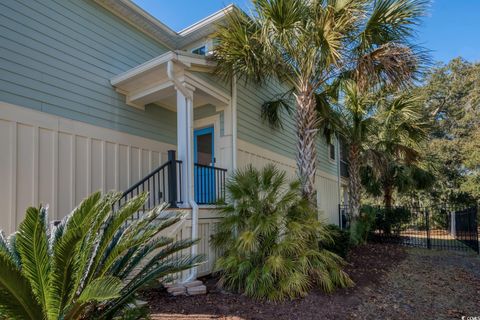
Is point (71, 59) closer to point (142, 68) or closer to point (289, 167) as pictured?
point (142, 68)

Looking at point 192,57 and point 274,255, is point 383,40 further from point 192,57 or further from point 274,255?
point 274,255

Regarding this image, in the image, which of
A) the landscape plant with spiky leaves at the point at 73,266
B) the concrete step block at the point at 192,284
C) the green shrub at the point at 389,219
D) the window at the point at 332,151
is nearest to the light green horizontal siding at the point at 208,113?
the concrete step block at the point at 192,284

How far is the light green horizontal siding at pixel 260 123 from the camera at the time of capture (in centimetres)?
820

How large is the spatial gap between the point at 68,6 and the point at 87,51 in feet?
2.84

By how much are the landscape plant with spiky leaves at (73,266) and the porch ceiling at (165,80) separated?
11.0ft

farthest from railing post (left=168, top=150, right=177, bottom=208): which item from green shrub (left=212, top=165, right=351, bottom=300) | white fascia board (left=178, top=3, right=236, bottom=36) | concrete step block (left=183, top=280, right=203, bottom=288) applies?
white fascia board (left=178, top=3, right=236, bottom=36)

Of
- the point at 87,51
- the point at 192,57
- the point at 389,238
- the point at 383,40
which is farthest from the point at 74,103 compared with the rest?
the point at 389,238

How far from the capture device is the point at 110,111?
261 inches

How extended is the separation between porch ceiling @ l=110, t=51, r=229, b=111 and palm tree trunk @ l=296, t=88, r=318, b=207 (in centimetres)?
184

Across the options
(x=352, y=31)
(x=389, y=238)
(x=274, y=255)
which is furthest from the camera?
(x=389, y=238)

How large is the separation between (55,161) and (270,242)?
4.13 m

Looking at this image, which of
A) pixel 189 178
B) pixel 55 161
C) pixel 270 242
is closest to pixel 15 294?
pixel 55 161

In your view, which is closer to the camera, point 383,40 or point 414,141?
point 383,40

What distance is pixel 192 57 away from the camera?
6.21m
